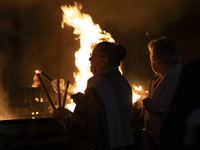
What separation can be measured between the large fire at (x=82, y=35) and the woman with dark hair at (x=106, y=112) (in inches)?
131

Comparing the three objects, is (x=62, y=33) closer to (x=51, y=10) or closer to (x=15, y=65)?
(x=51, y=10)

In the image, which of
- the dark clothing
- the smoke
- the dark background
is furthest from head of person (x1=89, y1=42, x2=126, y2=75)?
the smoke

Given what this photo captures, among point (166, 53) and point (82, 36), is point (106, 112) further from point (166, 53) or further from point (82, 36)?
point (82, 36)

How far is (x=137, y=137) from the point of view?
12.2 ft

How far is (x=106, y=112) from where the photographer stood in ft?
6.02

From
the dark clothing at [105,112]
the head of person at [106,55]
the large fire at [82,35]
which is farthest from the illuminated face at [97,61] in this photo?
the large fire at [82,35]

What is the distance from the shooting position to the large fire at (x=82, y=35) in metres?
5.52

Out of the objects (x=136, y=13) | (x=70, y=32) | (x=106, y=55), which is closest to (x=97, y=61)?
(x=106, y=55)

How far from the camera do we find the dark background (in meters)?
5.60

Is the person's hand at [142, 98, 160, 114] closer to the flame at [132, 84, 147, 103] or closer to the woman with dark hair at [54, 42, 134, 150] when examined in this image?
the woman with dark hair at [54, 42, 134, 150]

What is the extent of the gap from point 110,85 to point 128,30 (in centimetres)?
483

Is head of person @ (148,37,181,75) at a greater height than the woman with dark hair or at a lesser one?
greater

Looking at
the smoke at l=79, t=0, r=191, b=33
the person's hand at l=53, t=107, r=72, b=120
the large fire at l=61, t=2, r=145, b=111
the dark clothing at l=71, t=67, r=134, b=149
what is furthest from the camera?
the smoke at l=79, t=0, r=191, b=33

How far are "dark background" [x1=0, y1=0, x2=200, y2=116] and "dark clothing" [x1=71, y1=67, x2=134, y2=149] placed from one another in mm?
3982
